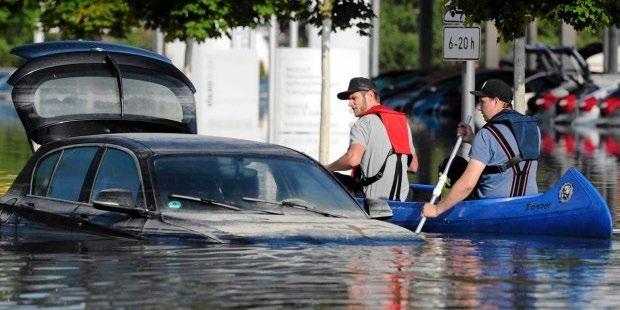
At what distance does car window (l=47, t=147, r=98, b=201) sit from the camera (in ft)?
43.5

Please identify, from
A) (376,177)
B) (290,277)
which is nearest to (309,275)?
(290,277)

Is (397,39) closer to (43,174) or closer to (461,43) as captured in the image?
(461,43)

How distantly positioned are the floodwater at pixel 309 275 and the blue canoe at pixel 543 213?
437 mm

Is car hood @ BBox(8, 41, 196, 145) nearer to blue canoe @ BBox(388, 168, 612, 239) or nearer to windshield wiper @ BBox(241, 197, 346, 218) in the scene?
blue canoe @ BBox(388, 168, 612, 239)

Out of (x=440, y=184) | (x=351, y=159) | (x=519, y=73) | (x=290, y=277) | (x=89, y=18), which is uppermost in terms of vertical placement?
(x=89, y=18)

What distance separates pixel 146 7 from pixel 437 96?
96.0 ft

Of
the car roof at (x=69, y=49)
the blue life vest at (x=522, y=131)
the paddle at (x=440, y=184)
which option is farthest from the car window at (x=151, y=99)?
the blue life vest at (x=522, y=131)

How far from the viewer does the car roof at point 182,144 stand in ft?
42.5

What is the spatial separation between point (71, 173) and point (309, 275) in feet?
7.34

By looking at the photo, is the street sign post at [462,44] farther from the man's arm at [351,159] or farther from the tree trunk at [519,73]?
the man's arm at [351,159]

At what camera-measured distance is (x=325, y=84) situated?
1120 inches

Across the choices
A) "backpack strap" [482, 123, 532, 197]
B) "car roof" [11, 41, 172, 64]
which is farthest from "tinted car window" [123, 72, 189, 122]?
"backpack strap" [482, 123, 532, 197]

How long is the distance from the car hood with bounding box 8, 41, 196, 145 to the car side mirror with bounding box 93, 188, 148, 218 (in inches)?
179

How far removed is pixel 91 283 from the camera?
456 inches
